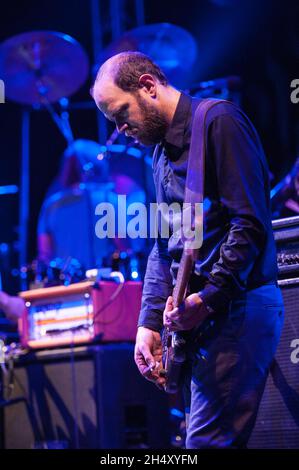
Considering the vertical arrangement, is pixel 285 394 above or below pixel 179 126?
below

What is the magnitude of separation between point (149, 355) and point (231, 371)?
42cm

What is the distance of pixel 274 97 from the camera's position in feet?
19.0

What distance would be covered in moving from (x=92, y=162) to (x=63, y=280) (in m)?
2.38

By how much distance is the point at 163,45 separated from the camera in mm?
5484

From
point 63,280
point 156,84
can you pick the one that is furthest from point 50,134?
point 156,84

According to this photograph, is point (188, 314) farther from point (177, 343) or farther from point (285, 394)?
point (285, 394)

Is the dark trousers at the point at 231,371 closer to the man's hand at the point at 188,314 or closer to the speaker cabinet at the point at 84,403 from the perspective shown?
the man's hand at the point at 188,314

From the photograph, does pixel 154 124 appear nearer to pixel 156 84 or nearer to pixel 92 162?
pixel 156 84

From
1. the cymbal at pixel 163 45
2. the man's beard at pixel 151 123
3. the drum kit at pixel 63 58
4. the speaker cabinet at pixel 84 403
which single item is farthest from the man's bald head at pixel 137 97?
the cymbal at pixel 163 45

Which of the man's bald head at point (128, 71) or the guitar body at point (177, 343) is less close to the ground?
the man's bald head at point (128, 71)

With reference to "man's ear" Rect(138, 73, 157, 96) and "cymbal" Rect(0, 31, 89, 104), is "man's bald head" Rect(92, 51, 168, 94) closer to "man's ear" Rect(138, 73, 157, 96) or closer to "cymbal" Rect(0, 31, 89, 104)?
"man's ear" Rect(138, 73, 157, 96)

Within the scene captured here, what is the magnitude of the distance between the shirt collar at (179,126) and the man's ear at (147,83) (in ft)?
0.34

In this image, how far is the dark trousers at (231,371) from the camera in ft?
6.25

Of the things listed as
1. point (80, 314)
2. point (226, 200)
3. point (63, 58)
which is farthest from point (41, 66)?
point (226, 200)
